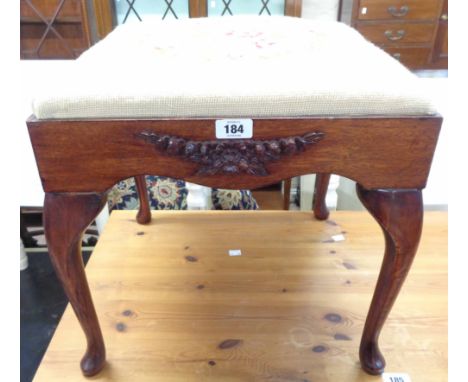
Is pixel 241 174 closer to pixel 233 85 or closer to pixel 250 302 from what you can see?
pixel 233 85

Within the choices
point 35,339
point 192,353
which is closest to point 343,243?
point 192,353

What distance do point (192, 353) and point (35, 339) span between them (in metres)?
0.66

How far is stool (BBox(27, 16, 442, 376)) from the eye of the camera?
47cm

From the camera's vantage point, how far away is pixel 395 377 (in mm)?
663

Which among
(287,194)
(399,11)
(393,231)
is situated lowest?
(287,194)

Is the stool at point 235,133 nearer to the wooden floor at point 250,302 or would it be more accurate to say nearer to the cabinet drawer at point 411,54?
the wooden floor at point 250,302

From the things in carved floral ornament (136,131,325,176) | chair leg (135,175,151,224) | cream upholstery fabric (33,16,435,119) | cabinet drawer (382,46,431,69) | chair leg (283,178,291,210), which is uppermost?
cream upholstery fabric (33,16,435,119)

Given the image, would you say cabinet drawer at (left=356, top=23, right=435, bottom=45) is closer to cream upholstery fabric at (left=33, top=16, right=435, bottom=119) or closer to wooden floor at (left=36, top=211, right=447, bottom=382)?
wooden floor at (left=36, top=211, right=447, bottom=382)

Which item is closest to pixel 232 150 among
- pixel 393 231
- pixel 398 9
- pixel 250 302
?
pixel 393 231

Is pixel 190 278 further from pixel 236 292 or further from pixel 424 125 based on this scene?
pixel 424 125

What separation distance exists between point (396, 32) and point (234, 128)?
1219 mm

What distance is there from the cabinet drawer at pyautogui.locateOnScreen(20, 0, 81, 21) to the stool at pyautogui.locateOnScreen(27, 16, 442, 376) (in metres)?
1.08

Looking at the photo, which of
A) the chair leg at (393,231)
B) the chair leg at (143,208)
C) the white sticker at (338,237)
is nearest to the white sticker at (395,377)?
the chair leg at (393,231)

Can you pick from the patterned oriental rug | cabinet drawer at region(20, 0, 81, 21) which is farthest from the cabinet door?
cabinet drawer at region(20, 0, 81, 21)
